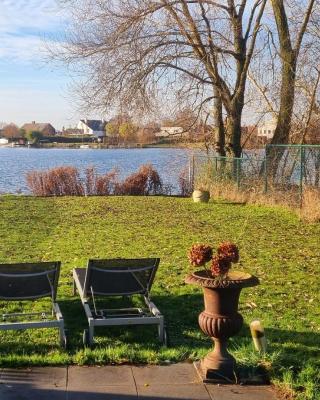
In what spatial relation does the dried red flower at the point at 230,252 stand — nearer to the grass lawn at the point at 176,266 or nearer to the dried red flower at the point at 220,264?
the dried red flower at the point at 220,264

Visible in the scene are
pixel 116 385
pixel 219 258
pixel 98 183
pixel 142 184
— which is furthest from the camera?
pixel 142 184

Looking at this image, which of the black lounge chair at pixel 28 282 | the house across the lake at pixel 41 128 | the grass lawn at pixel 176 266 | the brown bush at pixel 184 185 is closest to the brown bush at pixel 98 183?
the brown bush at pixel 184 185

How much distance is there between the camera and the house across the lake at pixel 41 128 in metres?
78.5

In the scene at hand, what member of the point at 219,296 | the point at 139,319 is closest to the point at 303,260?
the point at 139,319

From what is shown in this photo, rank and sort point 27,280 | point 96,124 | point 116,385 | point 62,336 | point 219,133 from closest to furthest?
point 116,385 < point 62,336 < point 27,280 < point 219,133 < point 96,124

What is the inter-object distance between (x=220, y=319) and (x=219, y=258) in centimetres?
52

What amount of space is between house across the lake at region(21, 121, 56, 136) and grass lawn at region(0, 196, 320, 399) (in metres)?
56.5

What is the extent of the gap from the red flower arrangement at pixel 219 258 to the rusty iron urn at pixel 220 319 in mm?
85

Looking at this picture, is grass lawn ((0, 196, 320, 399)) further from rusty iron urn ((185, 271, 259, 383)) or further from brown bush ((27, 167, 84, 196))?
brown bush ((27, 167, 84, 196))

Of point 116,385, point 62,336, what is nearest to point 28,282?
point 62,336

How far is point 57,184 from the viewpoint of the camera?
28.3 metres

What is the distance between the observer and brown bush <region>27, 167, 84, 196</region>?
92.5 feet

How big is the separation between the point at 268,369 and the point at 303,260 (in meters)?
6.22

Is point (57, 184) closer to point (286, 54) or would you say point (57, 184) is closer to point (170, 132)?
point (170, 132)
